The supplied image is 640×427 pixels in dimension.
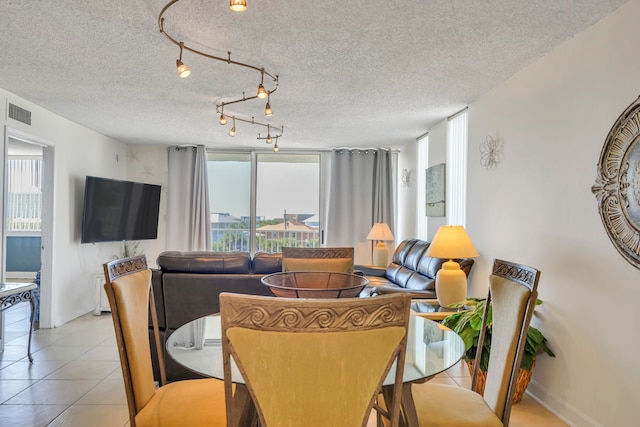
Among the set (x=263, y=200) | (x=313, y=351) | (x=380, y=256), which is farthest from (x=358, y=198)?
(x=313, y=351)

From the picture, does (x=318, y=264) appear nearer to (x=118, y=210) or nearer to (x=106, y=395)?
(x=106, y=395)

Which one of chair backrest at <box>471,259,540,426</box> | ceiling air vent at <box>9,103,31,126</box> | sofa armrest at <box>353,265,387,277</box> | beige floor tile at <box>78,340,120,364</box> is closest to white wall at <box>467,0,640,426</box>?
chair backrest at <box>471,259,540,426</box>

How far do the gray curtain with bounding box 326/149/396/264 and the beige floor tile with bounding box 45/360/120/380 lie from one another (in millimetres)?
4177

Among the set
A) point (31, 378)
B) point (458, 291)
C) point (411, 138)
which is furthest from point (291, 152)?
point (31, 378)

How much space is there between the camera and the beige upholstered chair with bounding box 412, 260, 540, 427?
1.65 meters

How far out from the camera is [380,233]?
6766 millimetres

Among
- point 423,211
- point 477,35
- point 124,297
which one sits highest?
point 477,35

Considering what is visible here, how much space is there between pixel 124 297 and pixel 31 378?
7.75ft

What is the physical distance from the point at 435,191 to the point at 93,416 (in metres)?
4.23

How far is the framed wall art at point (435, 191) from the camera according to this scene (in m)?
5.12

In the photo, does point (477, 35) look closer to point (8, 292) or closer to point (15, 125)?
point (8, 292)

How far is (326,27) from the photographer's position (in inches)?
104

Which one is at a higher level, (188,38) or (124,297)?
(188,38)

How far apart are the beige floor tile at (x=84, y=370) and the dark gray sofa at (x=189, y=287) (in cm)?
64
